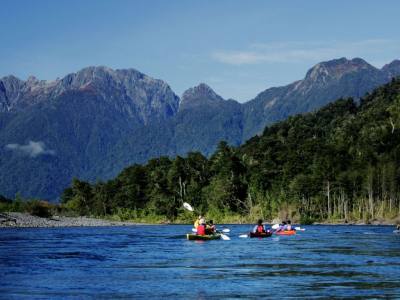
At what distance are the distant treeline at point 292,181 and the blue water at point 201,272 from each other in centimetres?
7905

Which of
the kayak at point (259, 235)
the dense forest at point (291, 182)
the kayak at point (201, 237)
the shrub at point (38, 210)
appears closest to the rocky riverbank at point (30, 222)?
the shrub at point (38, 210)

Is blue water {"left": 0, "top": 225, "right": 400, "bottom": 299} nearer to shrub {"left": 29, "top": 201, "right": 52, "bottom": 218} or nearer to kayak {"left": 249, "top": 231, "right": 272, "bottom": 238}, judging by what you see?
kayak {"left": 249, "top": 231, "right": 272, "bottom": 238}

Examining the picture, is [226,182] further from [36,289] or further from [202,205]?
[36,289]

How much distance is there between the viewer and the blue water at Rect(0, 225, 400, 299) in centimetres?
3625

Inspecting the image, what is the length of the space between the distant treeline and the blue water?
79.0 meters

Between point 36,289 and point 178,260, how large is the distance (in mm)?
18141

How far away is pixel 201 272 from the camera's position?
149 feet

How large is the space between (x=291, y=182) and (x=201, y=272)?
117 metres

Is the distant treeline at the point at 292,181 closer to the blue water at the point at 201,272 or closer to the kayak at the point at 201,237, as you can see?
the kayak at the point at 201,237

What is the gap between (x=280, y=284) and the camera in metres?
39.1

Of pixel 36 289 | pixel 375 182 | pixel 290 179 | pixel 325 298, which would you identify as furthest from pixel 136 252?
pixel 290 179

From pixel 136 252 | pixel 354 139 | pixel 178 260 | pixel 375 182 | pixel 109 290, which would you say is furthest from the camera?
pixel 354 139

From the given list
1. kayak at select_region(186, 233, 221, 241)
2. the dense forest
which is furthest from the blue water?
the dense forest

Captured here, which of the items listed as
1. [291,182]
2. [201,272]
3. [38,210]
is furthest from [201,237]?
[38,210]
